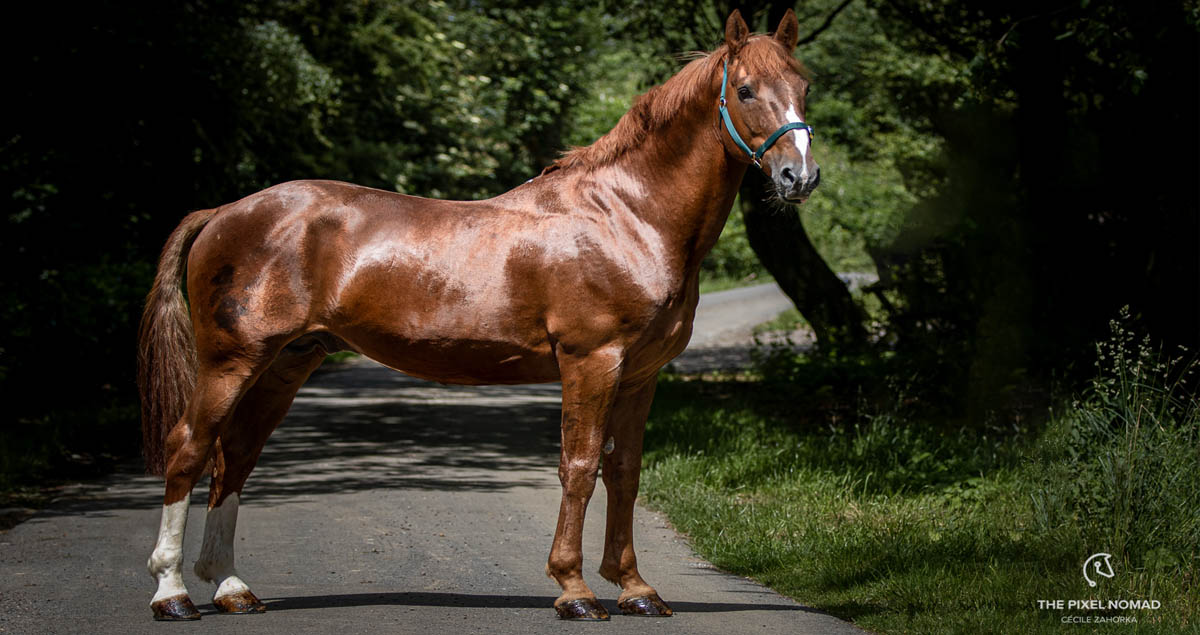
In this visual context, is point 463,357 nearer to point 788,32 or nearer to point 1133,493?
point 788,32

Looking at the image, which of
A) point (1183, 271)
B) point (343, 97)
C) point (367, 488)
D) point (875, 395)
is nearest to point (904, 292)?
point (875, 395)

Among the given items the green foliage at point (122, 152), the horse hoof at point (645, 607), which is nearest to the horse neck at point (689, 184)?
the horse hoof at point (645, 607)

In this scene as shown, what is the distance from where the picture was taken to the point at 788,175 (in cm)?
488

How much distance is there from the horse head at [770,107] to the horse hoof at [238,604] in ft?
9.62

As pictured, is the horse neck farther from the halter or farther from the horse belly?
the horse belly

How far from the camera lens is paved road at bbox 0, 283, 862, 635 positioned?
5.42 meters

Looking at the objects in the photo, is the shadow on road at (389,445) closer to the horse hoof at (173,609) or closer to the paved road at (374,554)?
the paved road at (374,554)

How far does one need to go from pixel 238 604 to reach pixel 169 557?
392mm

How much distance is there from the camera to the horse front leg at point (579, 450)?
5.22 m

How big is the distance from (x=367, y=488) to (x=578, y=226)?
477 centimetres

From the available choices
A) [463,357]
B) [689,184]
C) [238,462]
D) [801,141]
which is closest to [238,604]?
[238,462]

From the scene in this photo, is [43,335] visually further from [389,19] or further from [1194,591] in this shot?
[389,19]

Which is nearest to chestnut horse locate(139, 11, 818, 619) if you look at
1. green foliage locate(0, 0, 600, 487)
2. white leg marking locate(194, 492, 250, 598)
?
white leg marking locate(194, 492, 250, 598)

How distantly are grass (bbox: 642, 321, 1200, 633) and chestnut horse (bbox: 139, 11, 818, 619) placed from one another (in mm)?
1371
